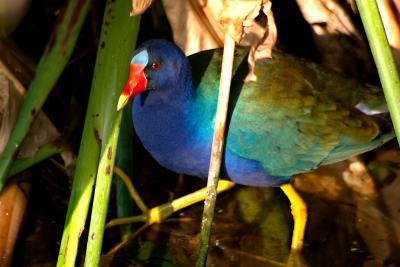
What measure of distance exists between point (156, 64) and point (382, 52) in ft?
2.73

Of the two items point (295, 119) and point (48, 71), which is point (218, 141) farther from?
point (48, 71)

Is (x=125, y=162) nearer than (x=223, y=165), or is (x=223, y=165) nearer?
(x=223, y=165)

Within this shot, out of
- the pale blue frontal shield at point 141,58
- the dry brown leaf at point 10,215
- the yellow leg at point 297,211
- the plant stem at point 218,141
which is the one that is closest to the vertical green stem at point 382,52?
the plant stem at point 218,141

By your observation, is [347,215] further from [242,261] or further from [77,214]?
[77,214]

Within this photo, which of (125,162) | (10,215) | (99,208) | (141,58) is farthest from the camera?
(125,162)

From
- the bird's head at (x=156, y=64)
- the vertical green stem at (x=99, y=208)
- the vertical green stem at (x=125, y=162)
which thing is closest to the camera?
the vertical green stem at (x=99, y=208)

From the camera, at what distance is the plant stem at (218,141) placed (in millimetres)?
1818

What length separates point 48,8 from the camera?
2928mm

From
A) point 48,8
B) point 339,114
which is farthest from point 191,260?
point 48,8

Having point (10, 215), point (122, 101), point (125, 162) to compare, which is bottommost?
point (125, 162)

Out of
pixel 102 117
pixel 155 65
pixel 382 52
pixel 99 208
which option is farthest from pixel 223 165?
pixel 382 52

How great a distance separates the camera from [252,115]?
2.23 meters

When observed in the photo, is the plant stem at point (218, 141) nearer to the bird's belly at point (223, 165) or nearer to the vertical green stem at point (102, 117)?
the vertical green stem at point (102, 117)

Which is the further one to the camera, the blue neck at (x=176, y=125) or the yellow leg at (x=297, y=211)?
the yellow leg at (x=297, y=211)
